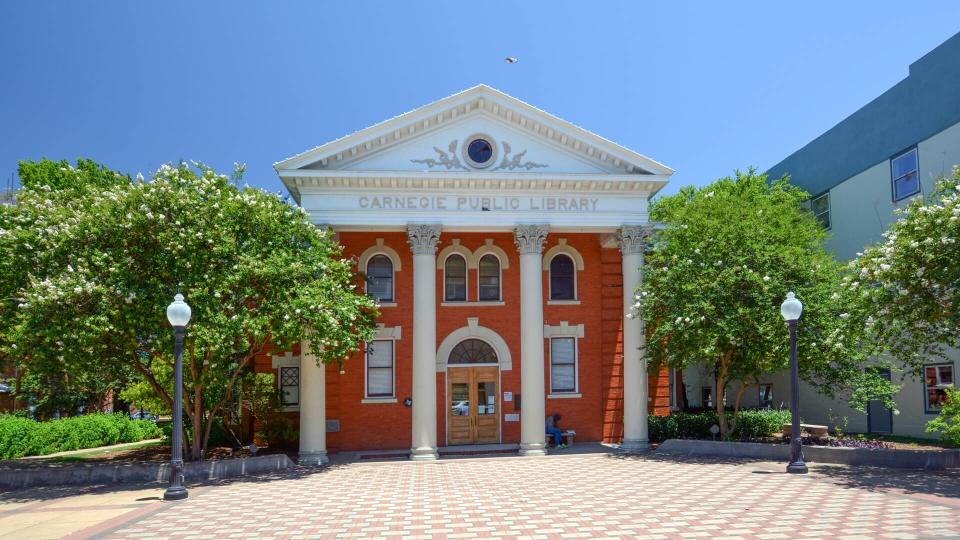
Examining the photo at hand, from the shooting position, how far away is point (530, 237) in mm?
23000

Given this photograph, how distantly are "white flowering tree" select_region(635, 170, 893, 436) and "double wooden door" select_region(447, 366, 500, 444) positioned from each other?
5.80 metres

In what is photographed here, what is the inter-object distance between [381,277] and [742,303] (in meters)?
11.7

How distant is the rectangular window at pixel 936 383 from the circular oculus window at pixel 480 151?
50.6 feet

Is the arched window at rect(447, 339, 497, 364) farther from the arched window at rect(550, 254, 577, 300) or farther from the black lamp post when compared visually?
the black lamp post

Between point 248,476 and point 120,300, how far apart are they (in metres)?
5.24

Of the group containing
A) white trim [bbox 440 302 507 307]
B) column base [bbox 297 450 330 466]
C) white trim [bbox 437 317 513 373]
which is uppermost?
white trim [bbox 440 302 507 307]

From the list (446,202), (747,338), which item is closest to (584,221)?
(446,202)

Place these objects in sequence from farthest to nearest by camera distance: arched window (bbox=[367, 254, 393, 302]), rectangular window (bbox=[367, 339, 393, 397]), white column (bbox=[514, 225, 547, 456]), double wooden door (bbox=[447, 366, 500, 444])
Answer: arched window (bbox=[367, 254, 393, 302]) → double wooden door (bbox=[447, 366, 500, 444]) → rectangular window (bbox=[367, 339, 393, 397]) → white column (bbox=[514, 225, 547, 456])

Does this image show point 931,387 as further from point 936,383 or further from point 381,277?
point 381,277

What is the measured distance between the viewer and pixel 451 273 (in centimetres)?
2577

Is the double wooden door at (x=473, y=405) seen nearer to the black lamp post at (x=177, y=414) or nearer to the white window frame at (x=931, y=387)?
Result: the black lamp post at (x=177, y=414)

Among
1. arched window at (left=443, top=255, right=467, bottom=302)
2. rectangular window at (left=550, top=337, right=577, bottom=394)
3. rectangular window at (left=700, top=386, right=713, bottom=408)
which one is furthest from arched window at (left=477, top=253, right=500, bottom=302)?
rectangular window at (left=700, top=386, right=713, bottom=408)

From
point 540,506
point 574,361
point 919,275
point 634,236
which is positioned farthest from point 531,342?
point 919,275

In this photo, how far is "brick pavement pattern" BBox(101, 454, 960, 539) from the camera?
11211 mm
